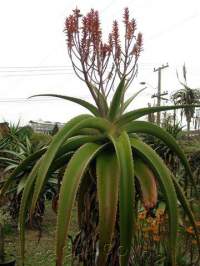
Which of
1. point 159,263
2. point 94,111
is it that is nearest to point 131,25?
point 94,111

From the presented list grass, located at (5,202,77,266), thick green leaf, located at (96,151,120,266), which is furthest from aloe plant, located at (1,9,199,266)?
grass, located at (5,202,77,266)

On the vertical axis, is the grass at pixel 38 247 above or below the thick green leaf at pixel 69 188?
below

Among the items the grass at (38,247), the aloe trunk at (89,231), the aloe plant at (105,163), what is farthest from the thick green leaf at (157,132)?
the grass at (38,247)

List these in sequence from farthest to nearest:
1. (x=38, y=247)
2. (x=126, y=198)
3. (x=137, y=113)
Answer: (x=38, y=247) < (x=137, y=113) < (x=126, y=198)

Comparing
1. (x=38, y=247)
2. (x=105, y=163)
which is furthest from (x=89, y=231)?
(x=38, y=247)

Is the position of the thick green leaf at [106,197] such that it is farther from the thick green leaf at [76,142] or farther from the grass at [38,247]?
the grass at [38,247]

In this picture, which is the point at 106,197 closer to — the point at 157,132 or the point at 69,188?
the point at 69,188

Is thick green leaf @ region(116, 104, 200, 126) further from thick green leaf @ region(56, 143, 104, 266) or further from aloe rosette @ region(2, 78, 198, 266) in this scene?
thick green leaf @ region(56, 143, 104, 266)

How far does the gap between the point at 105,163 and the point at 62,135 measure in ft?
0.74

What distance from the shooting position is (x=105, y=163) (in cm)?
182

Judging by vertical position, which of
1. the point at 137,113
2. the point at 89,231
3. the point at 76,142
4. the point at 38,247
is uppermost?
the point at 137,113

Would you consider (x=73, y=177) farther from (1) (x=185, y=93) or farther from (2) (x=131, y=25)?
(1) (x=185, y=93)

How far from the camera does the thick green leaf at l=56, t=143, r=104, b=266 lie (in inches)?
60.1

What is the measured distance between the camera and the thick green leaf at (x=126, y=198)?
1.55 m
